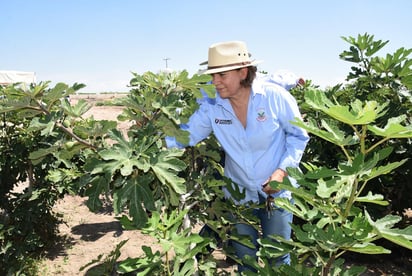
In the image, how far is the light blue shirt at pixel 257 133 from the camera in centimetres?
222

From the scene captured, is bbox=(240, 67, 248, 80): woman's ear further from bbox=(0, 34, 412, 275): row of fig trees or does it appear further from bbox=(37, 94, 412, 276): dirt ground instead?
bbox=(37, 94, 412, 276): dirt ground

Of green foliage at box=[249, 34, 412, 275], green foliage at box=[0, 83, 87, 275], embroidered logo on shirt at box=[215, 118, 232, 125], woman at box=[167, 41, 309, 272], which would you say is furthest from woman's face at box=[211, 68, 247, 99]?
green foliage at box=[0, 83, 87, 275]

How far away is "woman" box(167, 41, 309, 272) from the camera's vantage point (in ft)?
7.18

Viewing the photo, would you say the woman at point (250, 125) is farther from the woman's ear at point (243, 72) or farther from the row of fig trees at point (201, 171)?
the row of fig trees at point (201, 171)

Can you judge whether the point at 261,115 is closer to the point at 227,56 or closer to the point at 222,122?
the point at 222,122

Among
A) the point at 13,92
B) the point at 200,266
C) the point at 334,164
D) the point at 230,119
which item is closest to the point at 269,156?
the point at 230,119

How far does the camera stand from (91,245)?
4887mm

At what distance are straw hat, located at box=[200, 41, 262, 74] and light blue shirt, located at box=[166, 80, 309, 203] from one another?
7.5 inches

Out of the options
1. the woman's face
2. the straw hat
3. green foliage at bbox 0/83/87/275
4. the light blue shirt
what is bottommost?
green foliage at bbox 0/83/87/275

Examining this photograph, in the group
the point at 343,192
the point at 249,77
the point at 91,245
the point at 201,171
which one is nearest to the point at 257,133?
the point at 249,77

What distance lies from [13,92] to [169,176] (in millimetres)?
768

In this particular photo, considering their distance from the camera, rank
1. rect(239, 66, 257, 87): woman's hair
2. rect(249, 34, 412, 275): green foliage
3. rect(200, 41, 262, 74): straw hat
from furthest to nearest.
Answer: rect(239, 66, 257, 87): woman's hair → rect(200, 41, 262, 74): straw hat → rect(249, 34, 412, 275): green foliage

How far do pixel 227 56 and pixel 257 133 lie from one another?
49 cm

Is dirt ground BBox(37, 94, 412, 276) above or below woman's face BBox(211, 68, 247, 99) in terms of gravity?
below
